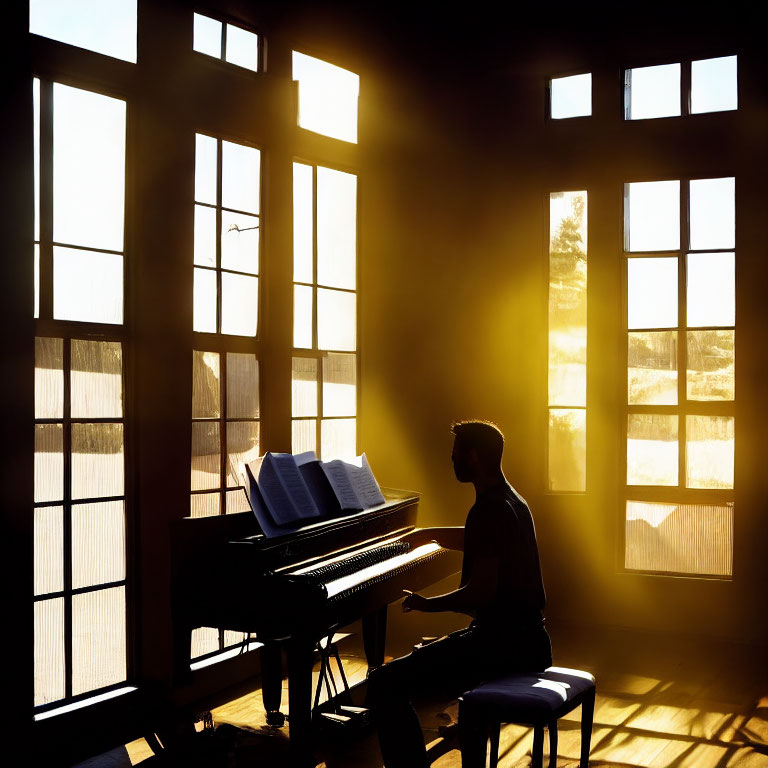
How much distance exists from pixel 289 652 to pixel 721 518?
3558mm

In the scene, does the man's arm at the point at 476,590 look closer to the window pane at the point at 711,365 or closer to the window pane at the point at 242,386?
the window pane at the point at 242,386

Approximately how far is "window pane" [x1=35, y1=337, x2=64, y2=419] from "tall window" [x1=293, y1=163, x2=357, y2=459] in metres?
1.62

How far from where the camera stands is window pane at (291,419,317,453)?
552 cm

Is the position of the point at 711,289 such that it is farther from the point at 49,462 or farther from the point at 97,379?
the point at 49,462

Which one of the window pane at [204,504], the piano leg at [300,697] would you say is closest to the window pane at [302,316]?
the window pane at [204,504]

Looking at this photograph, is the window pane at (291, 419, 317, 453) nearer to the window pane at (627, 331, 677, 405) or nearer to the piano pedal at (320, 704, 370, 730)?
the piano pedal at (320, 704, 370, 730)

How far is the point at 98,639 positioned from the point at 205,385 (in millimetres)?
1374

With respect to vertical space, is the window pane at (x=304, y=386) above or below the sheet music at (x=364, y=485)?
above

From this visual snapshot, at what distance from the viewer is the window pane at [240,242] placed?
504 centimetres

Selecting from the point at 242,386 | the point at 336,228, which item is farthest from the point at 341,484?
the point at 336,228

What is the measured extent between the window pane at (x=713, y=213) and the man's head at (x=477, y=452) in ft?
10.9

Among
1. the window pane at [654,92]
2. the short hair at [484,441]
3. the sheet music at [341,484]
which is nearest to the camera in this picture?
the short hair at [484,441]

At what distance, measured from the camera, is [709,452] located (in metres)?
6.07

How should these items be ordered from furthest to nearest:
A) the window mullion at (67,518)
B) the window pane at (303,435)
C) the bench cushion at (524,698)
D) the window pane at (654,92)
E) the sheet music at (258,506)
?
the window pane at (654,92), the window pane at (303,435), the window mullion at (67,518), the sheet music at (258,506), the bench cushion at (524,698)
